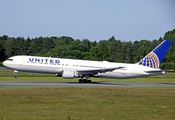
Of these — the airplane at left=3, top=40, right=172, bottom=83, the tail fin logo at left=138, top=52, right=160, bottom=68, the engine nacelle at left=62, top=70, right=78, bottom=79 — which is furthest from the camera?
the tail fin logo at left=138, top=52, right=160, bottom=68

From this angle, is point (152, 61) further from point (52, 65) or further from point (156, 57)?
point (52, 65)

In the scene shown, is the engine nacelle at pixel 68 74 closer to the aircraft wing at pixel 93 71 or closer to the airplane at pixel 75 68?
the airplane at pixel 75 68

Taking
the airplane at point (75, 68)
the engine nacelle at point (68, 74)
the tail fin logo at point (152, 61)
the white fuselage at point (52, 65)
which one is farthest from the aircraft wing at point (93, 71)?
the tail fin logo at point (152, 61)

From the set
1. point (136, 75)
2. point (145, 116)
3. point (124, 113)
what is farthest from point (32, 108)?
point (136, 75)

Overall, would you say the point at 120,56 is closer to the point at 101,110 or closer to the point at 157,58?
the point at 157,58

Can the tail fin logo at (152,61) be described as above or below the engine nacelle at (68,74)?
above

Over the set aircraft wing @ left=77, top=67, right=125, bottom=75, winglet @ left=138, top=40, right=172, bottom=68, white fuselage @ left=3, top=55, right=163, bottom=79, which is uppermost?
winglet @ left=138, top=40, right=172, bottom=68

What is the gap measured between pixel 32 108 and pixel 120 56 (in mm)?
143545

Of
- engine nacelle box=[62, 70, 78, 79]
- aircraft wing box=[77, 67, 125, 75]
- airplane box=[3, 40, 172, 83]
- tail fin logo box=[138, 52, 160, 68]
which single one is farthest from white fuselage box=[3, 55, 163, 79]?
tail fin logo box=[138, 52, 160, 68]

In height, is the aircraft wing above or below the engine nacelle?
above

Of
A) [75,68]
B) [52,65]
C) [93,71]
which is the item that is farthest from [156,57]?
[52,65]

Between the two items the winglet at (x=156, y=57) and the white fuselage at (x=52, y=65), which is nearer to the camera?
the white fuselage at (x=52, y=65)

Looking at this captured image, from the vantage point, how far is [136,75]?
134 ft

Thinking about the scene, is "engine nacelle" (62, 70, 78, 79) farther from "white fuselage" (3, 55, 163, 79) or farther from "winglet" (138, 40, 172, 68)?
"winglet" (138, 40, 172, 68)
